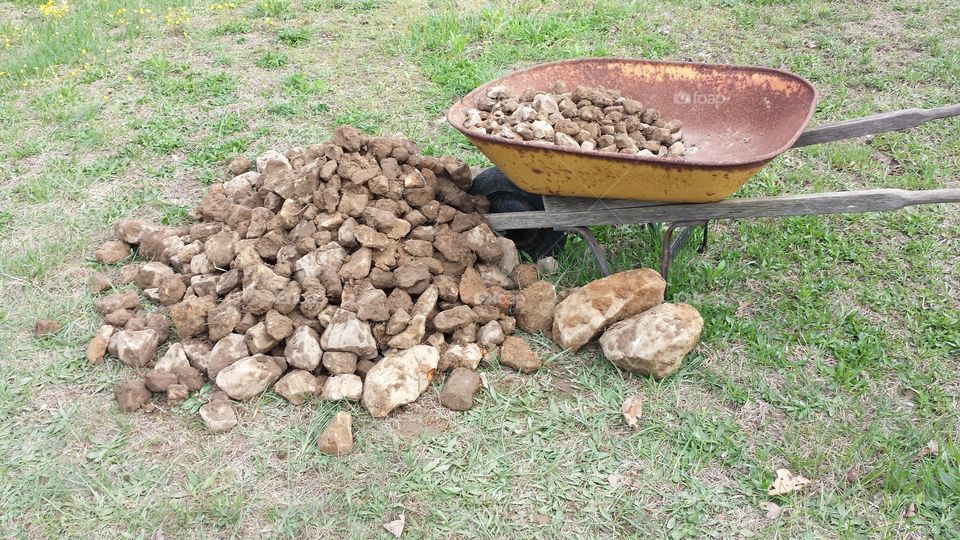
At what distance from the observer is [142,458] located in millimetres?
2963

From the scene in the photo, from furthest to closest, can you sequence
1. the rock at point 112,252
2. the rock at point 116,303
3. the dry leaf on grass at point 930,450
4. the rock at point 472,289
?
the rock at point 112,252, the rock at point 116,303, the rock at point 472,289, the dry leaf on grass at point 930,450

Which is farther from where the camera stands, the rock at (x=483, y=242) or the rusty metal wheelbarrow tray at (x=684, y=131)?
the rock at (x=483, y=242)

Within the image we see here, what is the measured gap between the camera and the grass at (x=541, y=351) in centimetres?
275

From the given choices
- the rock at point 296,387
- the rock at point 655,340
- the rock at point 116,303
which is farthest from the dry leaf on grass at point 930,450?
the rock at point 116,303

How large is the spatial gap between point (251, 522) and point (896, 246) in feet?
12.4

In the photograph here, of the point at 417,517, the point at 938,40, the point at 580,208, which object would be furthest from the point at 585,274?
the point at 938,40

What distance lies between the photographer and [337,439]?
2.95 m

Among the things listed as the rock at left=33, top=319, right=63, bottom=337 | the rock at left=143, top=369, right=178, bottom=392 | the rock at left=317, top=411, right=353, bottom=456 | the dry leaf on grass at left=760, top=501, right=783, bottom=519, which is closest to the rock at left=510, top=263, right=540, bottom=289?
the rock at left=317, top=411, right=353, bottom=456

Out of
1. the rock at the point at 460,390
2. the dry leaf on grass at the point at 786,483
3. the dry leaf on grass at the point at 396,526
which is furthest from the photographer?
the rock at the point at 460,390

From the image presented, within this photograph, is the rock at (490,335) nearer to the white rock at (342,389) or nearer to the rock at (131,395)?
the white rock at (342,389)

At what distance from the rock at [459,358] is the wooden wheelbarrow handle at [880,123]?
6.35 feet

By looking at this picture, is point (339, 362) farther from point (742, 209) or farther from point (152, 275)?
point (742, 209)

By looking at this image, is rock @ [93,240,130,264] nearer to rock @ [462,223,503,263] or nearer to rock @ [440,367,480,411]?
rock @ [462,223,503,263]

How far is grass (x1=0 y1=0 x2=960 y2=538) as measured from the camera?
275 centimetres
